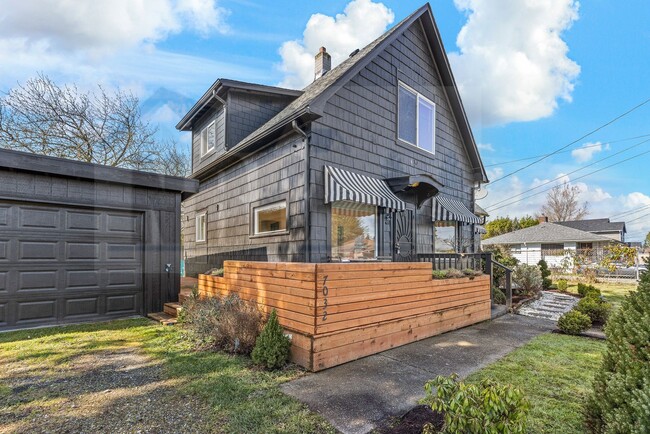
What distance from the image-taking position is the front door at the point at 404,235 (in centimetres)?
853

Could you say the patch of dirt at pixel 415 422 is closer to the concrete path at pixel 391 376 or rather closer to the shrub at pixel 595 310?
the concrete path at pixel 391 376

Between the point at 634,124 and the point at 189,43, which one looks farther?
the point at 634,124

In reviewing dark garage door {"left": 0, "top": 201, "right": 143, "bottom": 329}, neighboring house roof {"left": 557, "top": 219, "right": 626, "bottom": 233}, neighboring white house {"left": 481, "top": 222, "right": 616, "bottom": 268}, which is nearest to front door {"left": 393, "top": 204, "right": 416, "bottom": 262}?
dark garage door {"left": 0, "top": 201, "right": 143, "bottom": 329}

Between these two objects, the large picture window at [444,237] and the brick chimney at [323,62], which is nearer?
the large picture window at [444,237]

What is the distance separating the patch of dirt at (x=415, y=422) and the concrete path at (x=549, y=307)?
6736 millimetres

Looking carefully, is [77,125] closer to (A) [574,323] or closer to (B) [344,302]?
(B) [344,302]

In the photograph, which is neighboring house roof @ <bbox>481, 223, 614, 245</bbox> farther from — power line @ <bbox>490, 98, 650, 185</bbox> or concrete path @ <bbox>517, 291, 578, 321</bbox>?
concrete path @ <bbox>517, 291, 578, 321</bbox>

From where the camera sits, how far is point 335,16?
12133mm

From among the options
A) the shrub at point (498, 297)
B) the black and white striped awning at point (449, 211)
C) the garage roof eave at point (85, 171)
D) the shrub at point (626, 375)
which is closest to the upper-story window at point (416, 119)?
the black and white striped awning at point (449, 211)

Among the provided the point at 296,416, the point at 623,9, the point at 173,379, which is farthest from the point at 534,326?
the point at 623,9

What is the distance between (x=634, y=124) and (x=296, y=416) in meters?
24.7

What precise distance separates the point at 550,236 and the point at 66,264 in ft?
114

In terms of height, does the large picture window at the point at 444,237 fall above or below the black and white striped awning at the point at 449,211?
below

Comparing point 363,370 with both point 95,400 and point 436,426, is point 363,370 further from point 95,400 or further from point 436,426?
point 95,400
